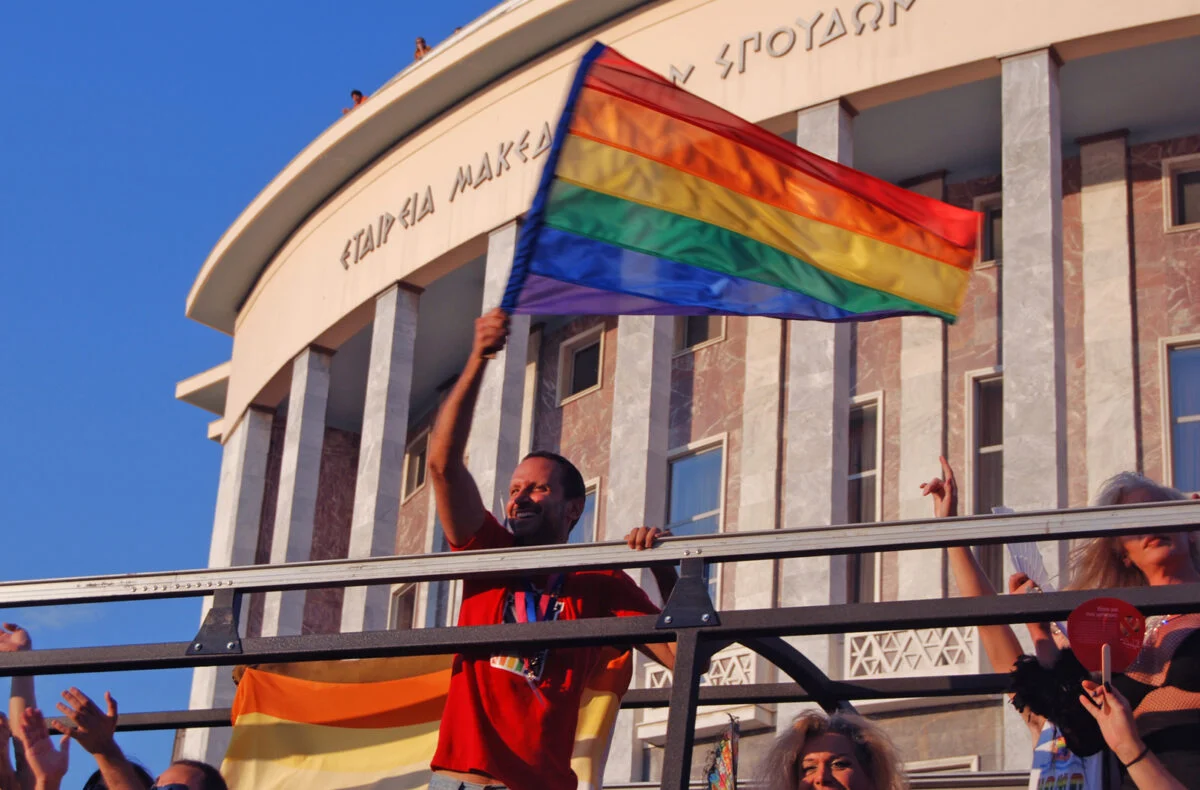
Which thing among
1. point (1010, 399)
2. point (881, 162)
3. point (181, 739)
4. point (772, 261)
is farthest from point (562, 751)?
point (181, 739)

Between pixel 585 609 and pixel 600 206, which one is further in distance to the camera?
pixel 600 206

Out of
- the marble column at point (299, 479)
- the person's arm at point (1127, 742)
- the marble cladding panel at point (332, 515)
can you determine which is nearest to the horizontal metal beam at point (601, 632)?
the person's arm at point (1127, 742)

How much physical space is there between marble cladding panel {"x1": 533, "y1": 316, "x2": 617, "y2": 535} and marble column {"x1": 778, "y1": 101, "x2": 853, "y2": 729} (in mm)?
4248

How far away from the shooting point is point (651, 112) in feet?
23.0

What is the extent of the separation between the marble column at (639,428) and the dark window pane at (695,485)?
40cm

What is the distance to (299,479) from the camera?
25.4 m

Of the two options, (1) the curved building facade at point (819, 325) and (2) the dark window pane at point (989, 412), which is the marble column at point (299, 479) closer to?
(1) the curved building facade at point (819, 325)

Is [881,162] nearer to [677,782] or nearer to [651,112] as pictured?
[651,112]

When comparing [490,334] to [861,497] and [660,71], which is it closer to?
[861,497]

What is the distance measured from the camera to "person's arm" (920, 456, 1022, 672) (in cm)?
547

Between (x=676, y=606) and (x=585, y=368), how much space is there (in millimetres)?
19991

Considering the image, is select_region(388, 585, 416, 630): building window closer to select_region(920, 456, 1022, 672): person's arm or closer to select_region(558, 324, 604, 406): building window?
select_region(558, 324, 604, 406): building window

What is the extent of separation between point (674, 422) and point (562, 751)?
17.2 m

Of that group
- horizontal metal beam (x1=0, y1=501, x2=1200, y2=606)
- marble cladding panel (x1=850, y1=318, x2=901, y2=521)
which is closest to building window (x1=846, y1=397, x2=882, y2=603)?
marble cladding panel (x1=850, y1=318, x2=901, y2=521)
